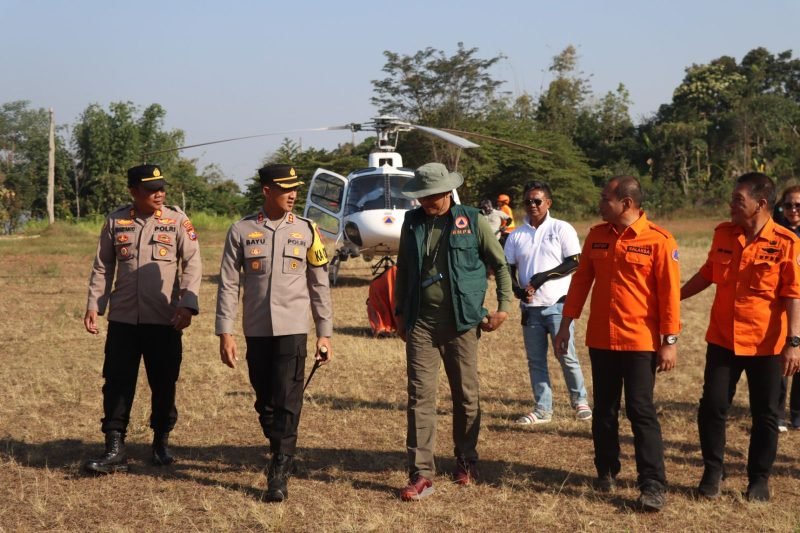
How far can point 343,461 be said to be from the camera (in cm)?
614

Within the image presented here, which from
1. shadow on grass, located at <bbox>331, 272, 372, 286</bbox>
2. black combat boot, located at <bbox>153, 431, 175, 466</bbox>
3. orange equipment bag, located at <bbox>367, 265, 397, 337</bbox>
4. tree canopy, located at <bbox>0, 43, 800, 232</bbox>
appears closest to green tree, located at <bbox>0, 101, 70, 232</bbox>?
tree canopy, located at <bbox>0, 43, 800, 232</bbox>

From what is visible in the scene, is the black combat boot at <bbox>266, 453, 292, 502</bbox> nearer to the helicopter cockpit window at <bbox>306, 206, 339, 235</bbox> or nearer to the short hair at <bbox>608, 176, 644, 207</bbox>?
the short hair at <bbox>608, 176, 644, 207</bbox>

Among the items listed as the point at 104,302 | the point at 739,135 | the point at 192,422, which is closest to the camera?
the point at 104,302

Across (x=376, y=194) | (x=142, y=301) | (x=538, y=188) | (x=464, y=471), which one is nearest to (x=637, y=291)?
(x=464, y=471)

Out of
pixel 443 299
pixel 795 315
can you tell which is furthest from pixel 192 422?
pixel 795 315

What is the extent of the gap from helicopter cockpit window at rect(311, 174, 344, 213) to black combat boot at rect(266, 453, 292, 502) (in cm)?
1141

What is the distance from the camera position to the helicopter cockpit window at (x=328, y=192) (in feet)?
55.3

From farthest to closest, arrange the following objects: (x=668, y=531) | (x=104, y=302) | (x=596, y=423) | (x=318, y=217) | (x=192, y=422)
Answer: (x=318, y=217) < (x=192, y=422) < (x=104, y=302) < (x=596, y=423) < (x=668, y=531)

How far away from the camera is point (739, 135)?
149ft

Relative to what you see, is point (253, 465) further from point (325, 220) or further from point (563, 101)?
point (563, 101)

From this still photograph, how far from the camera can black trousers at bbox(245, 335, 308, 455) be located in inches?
211

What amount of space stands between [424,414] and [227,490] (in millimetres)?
1243

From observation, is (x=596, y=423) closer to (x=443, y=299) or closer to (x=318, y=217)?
(x=443, y=299)

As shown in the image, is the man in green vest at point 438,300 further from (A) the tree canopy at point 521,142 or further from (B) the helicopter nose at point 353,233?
(A) the tree canopy at point 521,142
